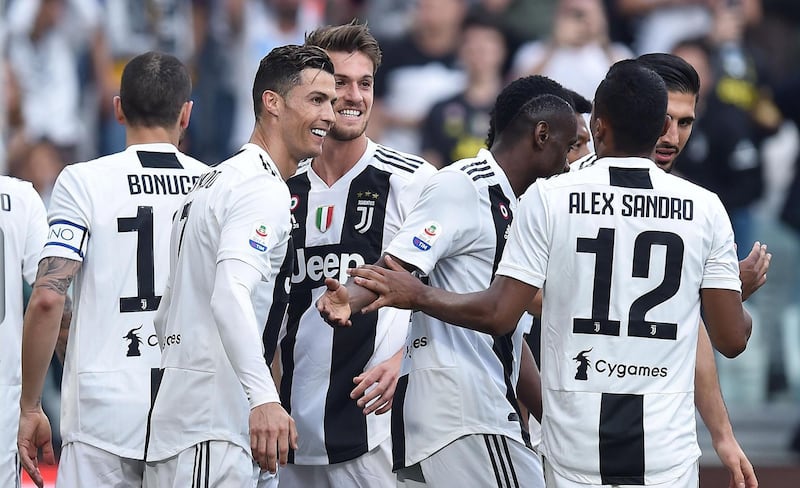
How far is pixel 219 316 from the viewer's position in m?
4.40

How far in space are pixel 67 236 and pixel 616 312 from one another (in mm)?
2406

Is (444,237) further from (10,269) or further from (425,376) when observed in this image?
(10,269)

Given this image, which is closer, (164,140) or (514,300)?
(514,300)

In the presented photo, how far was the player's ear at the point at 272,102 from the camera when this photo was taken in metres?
5.01

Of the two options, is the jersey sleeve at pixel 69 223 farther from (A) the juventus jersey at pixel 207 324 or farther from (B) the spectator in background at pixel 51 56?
(B) the spectator in background at pixel 51 56

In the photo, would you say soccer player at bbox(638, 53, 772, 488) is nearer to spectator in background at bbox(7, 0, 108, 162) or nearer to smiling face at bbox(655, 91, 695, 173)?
smiling face at bbox(655, 91, 695, 173)

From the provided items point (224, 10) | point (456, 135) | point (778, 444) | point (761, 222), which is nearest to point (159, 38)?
point (224, 10)

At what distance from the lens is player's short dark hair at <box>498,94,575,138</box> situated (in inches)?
204

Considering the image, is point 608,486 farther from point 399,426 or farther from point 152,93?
point 152,93

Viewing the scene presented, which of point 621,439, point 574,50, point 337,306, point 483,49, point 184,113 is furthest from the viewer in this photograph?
point 483,49

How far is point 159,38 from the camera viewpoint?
11.0 metres

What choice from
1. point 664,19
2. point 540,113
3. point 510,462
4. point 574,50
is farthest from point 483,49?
point 510,462

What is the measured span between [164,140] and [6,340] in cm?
110

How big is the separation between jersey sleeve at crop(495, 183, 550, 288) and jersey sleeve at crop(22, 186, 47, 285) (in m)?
2.35
